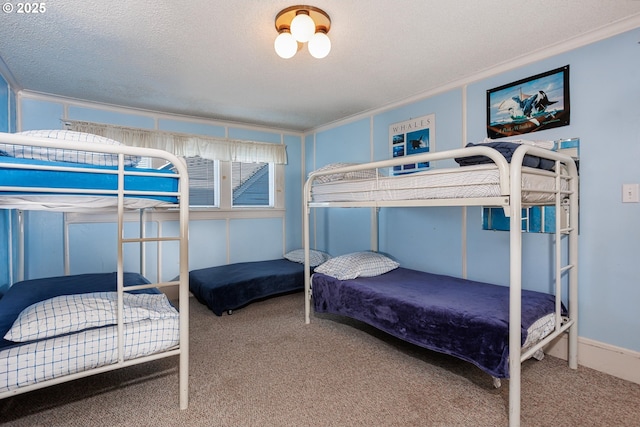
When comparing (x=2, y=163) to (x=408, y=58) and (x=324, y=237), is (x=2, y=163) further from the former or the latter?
(x=324, y=237)

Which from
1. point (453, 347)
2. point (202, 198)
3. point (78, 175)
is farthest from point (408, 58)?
point (202, 198)

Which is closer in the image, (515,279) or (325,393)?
(515,279)

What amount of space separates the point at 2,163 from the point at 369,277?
2.50m

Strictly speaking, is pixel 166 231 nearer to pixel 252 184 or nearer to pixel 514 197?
pixel 252 184

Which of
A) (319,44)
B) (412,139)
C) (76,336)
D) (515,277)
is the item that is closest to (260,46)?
(319,44)

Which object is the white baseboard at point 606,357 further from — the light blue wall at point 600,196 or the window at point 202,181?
the window at point 202,181

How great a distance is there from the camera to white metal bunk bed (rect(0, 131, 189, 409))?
1.32 m

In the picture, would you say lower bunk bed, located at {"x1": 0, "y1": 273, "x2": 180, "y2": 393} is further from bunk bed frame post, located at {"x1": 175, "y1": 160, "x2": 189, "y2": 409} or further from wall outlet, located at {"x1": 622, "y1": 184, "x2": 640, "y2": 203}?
wall outlet, located at {"x1": 622, "y1": 184, "x2": 640, "y2": 203}

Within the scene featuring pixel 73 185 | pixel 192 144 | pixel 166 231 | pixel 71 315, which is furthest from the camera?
pixel 192 144

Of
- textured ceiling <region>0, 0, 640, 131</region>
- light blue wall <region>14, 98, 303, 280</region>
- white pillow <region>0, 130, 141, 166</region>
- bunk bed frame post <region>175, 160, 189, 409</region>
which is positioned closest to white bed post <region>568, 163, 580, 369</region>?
textured ceiling <region>0, 0, 640, 131</region>

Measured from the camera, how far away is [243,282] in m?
3.32

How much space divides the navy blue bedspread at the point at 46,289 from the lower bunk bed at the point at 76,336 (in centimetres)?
3

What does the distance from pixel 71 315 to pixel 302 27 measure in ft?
6.25

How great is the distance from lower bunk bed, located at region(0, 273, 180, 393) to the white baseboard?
2.61m
